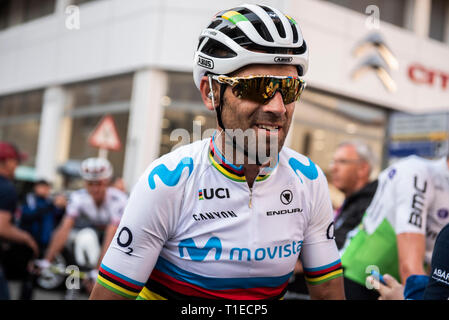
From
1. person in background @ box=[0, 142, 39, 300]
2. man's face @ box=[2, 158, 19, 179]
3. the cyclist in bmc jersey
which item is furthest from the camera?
man's face @ box=[2, 158, 19, 179]

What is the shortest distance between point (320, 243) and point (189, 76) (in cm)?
1060

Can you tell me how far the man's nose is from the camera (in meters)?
1.72

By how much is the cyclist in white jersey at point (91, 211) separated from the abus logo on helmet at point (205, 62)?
4.06m

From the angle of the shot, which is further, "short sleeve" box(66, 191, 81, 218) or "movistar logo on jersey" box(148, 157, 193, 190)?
"short sleeve" box(66, 191, 81, 218)

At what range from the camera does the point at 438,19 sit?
14.6m

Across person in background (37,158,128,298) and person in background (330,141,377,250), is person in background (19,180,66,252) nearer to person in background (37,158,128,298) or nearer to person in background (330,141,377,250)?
person in background (37,158,128,298)

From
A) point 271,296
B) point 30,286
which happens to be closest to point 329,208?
point 271,296

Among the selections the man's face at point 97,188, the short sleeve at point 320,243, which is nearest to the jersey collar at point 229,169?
the short sleeve at point 320,243

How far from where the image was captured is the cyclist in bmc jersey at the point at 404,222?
247 centimetres

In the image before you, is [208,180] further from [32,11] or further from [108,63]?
[32,11]

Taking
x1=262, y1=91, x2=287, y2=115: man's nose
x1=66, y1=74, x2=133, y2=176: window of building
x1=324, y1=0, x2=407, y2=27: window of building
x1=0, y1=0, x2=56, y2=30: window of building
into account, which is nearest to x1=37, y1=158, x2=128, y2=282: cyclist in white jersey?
x1=262, y1=91, x2=287, y2=115: man's nose

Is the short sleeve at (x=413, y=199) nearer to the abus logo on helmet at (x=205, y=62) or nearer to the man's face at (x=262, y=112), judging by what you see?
the man's face at (x=262, y=112)

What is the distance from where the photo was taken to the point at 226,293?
174 centimetres

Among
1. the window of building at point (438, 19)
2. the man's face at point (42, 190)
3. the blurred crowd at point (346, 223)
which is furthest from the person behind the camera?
the window of building at point (438, 19)
